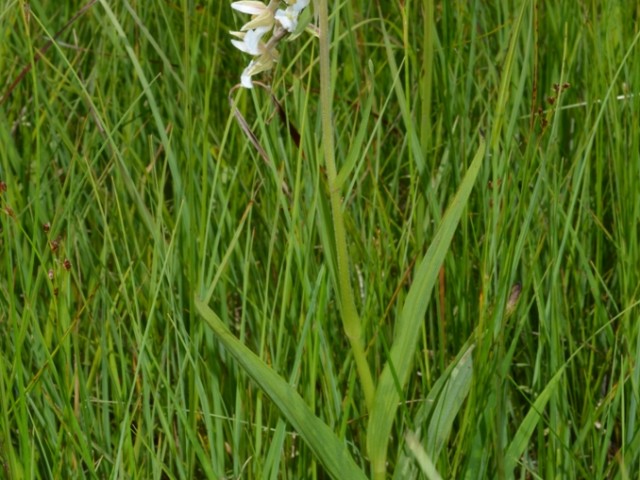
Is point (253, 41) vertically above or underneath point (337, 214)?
above

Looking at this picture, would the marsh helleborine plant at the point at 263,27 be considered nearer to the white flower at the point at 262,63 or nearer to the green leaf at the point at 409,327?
the white flower at the point at 262,63

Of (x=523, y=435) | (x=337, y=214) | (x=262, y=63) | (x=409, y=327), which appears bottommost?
(x=523, y=435)

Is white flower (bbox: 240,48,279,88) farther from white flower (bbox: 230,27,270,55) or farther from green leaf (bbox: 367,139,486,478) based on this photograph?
green leaf (bbox: 367,139,486,478)

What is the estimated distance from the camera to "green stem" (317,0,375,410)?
1.08 metres

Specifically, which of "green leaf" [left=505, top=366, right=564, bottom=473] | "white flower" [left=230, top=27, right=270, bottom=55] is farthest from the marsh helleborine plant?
"green leaf" [left=505, top=366, right=564, bottom=473]

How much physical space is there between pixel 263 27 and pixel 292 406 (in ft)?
1.51

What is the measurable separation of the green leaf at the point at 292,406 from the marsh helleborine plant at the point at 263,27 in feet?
1.00

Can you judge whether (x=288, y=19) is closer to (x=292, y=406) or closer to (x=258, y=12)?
(x=258, y=12)

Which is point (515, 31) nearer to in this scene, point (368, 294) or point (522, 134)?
point (368, 294)

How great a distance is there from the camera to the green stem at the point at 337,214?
1.08 meters

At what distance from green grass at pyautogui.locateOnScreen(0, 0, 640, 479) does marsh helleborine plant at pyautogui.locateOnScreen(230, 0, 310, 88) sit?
7 cm

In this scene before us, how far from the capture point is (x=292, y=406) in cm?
112

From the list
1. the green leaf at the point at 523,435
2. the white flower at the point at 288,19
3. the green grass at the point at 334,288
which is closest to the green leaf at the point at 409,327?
the green grass at the point at 334,288

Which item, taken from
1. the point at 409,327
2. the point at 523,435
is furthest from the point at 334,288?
the point at 523,435
